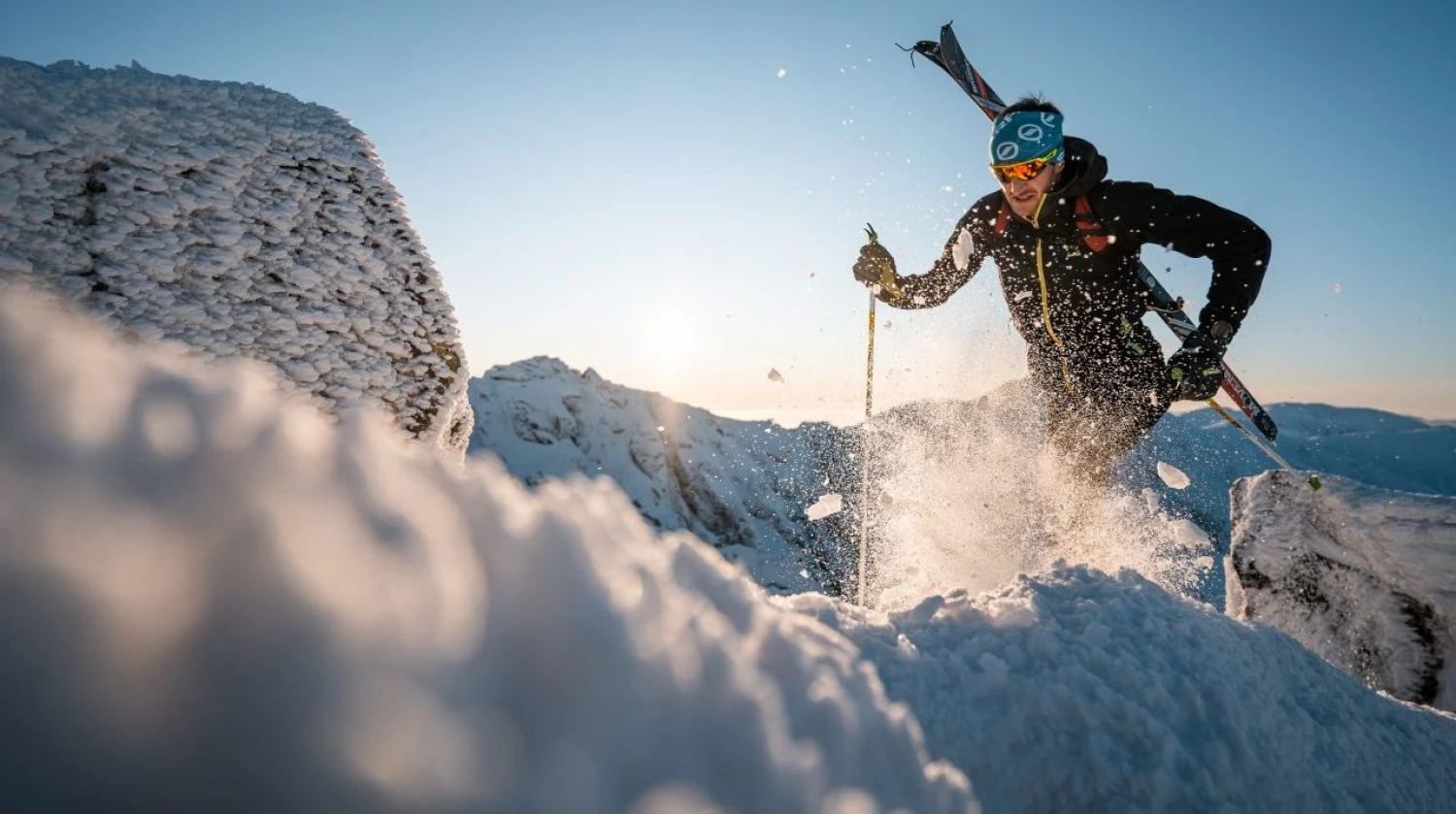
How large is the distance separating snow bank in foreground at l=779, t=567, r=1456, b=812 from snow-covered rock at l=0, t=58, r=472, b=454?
3512 millimetres

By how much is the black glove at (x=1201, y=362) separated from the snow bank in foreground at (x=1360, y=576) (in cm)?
103

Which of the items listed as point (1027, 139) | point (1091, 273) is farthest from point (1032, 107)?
point (1091, 273)

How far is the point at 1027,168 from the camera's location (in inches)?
193

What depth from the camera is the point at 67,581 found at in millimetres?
419

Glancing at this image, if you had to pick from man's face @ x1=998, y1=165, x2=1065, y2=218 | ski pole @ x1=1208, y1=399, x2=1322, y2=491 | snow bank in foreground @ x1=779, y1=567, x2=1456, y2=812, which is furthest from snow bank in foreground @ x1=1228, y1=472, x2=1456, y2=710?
man's face @ x1=998, y1=165, x2=1065, y2=218

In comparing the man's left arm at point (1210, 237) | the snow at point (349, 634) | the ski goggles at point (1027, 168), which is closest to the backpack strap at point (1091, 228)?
the man's left arm at point (1210, 237)

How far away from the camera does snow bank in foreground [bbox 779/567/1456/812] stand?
4.34ft

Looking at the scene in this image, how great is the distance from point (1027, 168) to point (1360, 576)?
11.9 ft

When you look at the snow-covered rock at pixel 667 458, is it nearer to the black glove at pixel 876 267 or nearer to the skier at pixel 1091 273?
the black glove at pixel 876 267

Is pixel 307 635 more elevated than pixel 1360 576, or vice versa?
pixel 307 635

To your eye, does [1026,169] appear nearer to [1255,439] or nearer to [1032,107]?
[1032,107]

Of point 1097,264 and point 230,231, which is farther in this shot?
point 1097,264

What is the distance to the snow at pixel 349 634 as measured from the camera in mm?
410

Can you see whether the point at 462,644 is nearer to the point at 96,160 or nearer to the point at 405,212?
the point at 96,160
